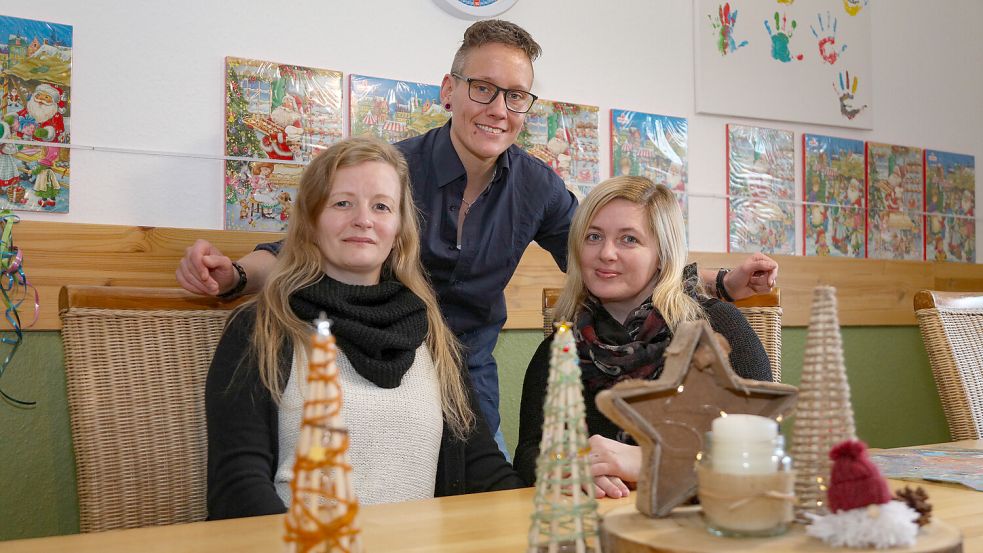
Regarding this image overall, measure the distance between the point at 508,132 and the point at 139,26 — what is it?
880 millimetres

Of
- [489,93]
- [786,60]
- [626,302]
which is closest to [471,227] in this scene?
[489,93]

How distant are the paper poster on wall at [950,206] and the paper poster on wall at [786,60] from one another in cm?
39

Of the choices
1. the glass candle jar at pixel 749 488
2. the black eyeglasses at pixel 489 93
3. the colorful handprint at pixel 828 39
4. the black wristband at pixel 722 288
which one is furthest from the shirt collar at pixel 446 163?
the colorful handprint at pixel 828 39

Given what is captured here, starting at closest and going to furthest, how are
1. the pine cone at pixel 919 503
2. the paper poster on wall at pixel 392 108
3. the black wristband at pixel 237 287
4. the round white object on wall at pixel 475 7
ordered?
the pine cone at pixel 919 503
the black wristband at pixel 237 287
the paper poster on wall at pixel 392 108
the round white object on wall at pixel 475 7

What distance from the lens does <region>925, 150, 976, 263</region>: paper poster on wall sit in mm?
3301

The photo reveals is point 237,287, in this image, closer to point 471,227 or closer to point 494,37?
point 471,227

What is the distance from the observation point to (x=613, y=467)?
1.24 meters

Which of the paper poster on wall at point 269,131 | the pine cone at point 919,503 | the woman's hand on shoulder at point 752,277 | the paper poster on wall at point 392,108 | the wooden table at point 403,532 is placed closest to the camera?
the pine cone at point 919,503

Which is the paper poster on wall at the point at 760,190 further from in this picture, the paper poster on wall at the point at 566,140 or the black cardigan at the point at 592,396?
the black cardigan at the point at 592,396

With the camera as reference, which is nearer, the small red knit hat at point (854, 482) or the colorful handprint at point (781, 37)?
the small red knit hat at point (854, 482)

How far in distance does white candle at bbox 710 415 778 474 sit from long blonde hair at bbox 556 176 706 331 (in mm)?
1012

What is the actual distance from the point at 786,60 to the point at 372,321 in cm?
210

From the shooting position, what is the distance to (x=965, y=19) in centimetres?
345

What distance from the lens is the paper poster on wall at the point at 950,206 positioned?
10.8 ft
